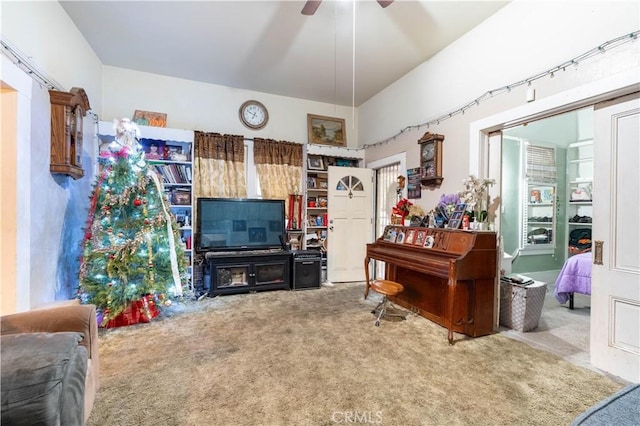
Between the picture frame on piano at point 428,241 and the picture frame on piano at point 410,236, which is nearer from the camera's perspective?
the picture frame on piano at point 428,241

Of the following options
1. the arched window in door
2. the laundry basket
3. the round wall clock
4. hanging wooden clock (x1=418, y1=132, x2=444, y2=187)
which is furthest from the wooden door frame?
the round wall clock

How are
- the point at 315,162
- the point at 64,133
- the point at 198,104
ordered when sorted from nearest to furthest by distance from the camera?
the point at 64,133 < the point at 198,104 < the point at 315,162

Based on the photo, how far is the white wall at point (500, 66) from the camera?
2072 mm

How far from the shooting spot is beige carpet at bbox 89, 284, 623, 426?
161cm

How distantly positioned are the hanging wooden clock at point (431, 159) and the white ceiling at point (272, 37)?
42.8 inches

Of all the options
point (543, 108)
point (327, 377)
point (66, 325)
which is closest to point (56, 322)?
point (66, 325)

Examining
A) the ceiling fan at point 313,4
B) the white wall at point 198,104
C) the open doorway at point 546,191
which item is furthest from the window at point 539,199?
the ceiling fan at point 313,4

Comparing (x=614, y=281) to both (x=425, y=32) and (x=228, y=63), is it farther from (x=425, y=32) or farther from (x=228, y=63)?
(x=228, y=63)

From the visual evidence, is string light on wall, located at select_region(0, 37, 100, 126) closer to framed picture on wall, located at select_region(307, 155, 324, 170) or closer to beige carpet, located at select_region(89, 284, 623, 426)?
beige carpet, located at select_region(89, 284, 623, 426)

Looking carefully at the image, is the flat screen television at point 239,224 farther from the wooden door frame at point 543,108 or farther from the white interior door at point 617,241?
the white interior door at point 617,241

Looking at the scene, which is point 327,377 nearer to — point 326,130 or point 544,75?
point 544,75

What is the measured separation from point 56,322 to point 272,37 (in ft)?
10.6

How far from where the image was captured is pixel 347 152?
16.3ft

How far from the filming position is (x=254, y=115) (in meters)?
4.67
